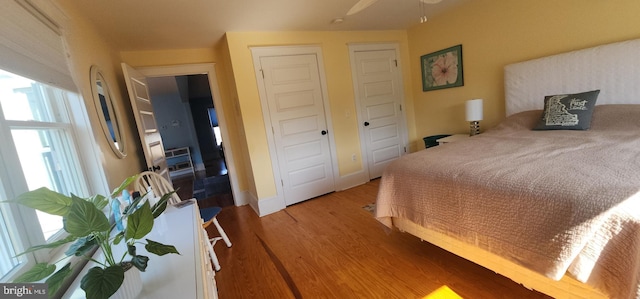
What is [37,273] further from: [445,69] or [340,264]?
[445,69]

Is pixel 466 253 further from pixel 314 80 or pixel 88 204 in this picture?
pixel 314 80

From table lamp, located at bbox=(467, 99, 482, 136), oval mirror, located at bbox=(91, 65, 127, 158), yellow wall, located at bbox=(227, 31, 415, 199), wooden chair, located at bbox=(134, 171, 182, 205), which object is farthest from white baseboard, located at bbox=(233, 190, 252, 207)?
table lamp, located at bbox=(467, 99, 482, 136)

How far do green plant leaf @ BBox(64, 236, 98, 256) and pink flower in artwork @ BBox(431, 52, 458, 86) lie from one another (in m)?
3.86

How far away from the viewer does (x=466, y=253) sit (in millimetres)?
1557

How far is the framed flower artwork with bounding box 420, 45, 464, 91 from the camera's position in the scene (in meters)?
3.37

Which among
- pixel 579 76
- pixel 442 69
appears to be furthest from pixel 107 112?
pixel 579 76

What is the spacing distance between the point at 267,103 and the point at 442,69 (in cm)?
247

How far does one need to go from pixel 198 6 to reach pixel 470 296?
2875 millimetres

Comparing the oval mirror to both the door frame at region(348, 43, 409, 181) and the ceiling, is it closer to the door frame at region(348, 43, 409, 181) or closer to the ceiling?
the ceiling

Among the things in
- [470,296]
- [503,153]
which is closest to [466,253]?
[470,296]

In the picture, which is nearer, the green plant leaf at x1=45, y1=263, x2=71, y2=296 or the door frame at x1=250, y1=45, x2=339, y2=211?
the green plant leaf at x1=45, y1=263, x2=71, y2=296

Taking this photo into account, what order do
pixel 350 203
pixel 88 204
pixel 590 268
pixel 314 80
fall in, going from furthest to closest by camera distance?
pixel 314 80
pixel 350 203
pixel 590 268
pixel 88 204

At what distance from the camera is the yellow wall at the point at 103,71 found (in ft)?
5.49

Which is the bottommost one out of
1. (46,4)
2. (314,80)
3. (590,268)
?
(590,268)
